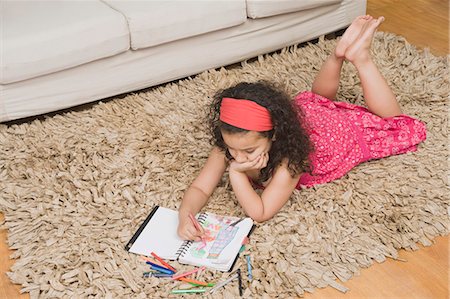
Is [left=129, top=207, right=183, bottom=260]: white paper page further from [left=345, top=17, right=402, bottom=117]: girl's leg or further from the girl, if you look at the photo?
[left=345, top=17, right=402, bottom=117]: girl's leg

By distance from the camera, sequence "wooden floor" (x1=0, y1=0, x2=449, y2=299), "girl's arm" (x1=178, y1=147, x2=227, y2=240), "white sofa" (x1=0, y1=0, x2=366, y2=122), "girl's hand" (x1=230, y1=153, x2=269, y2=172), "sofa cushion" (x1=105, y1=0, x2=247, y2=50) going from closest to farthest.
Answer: "wooden floor" (x1=0, y1=0, x2=449, y2=299), "girl's hand" (x1=230, y1=153, x2=269, y2=172), "girl's arm" (x1=178, y1=147, x2=227, y2=240), "white sofa" (x1=0, y1=0, x2=366, y2=122), "sofa cushion" (x1=105, y1=0, x2=247, y2=50)

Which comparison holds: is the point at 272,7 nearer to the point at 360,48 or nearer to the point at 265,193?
the point at 360,48

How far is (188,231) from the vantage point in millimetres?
1665

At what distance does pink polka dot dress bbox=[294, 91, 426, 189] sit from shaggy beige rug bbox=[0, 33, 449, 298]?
0.12 ft

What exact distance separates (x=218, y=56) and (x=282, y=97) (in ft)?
3.10

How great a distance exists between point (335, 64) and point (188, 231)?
2.70 ft

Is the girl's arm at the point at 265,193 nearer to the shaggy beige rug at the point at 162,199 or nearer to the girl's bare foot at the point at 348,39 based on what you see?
the shaggy beige rug at the point at 162,199

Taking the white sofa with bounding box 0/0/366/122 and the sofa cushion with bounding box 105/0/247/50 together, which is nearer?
the white sofa with bounding box 0/0/366/122

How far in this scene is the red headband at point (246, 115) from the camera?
1587 mm

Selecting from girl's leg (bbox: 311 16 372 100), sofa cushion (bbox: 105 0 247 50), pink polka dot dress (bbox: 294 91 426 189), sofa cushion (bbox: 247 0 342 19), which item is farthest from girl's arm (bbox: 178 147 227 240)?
sofa cushion (bbox: 247 0 342 19)

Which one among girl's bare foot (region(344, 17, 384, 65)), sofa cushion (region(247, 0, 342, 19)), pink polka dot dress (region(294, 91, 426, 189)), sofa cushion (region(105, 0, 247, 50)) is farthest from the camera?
sofa cushion (region(247, 0, 342, 19))

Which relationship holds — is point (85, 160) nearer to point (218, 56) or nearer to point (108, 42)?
point (108, 42)

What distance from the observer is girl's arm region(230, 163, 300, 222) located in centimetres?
170

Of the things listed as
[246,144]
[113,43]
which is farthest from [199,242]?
[113,43]
